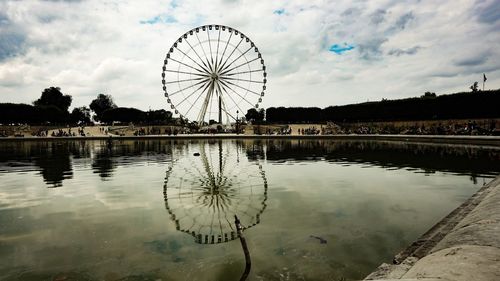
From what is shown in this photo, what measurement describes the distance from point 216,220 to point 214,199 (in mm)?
1807

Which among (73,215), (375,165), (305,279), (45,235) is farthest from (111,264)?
(375,165)

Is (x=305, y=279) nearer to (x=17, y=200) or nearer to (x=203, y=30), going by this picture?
(x=17, y=200)

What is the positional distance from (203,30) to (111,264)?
35742mm

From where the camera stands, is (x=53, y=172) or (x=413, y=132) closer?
(x=53, y=172)

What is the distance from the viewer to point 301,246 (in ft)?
16.9

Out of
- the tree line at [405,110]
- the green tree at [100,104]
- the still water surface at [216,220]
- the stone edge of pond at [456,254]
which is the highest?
the green tree at [100,104]

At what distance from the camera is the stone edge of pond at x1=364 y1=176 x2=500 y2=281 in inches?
109

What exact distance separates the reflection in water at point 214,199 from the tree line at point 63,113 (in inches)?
1754

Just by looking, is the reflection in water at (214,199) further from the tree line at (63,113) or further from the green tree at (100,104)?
the green tree at (100,104)

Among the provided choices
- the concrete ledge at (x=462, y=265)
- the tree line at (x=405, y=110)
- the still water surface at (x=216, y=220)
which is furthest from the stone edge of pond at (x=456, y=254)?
the tree line at (x=405, y=110)

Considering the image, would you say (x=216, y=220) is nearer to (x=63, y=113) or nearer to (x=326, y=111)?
(x=326, y=111)

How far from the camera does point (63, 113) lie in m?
65.6

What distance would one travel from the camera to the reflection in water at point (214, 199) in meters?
6.19

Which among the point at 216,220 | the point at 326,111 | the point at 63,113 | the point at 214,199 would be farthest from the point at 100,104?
the point at 216,220
